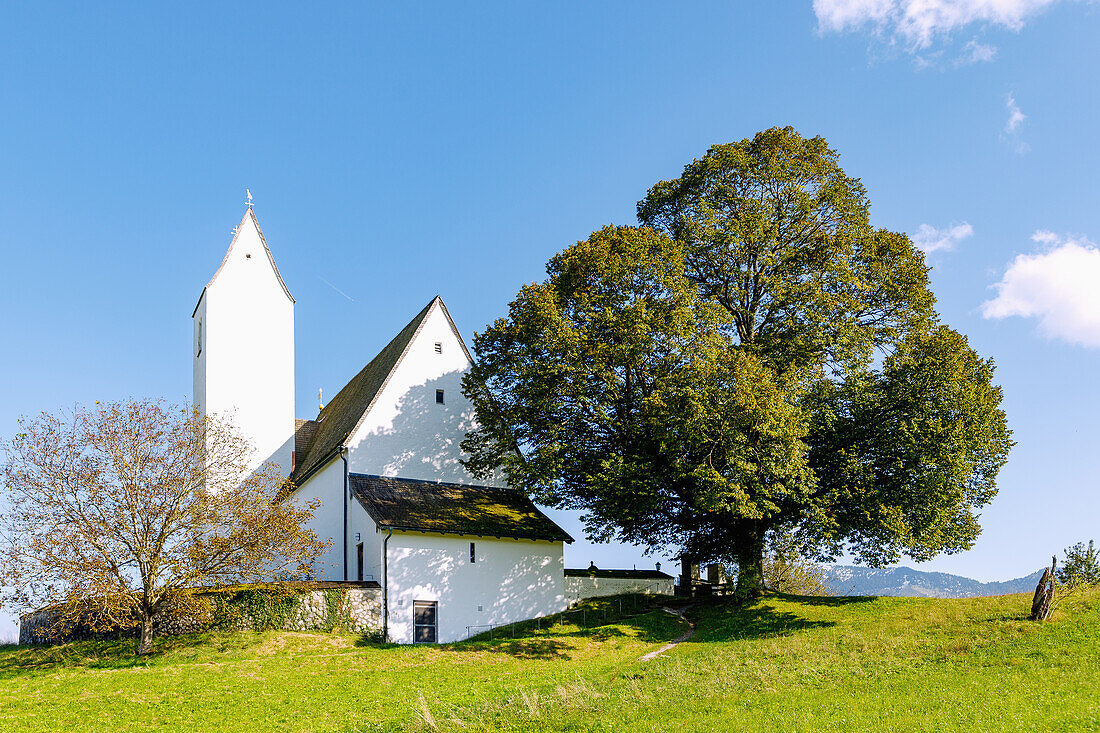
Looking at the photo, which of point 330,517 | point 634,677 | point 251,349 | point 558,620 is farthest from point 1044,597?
point 251,349

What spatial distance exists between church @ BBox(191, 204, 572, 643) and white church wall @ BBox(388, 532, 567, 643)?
4 cm

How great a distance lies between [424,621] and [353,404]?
1157 centimetres

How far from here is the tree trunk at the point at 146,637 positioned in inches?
1005

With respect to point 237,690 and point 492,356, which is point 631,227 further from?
point 237,690

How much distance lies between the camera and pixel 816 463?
29.8 metres

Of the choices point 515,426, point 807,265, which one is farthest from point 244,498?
point 807,265

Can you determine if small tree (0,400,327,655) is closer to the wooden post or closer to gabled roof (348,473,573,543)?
gabled roof (348,473,573,543)

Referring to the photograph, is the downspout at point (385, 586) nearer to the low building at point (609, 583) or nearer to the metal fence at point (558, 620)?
the metal fence at point (558, 620)

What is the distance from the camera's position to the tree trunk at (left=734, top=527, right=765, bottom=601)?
30953 mm

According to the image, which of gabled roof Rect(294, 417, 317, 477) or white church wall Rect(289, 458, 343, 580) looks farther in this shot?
gabled roof Rect(294, 417, 317, 477)

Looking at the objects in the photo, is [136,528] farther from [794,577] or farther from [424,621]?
[794,577]

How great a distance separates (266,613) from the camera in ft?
91.5

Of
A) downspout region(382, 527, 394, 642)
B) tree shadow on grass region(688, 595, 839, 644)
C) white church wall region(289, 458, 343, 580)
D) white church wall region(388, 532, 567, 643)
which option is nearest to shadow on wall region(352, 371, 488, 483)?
white church wall region(289, 458, 343, 580)

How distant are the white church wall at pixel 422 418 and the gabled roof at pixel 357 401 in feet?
0.88
